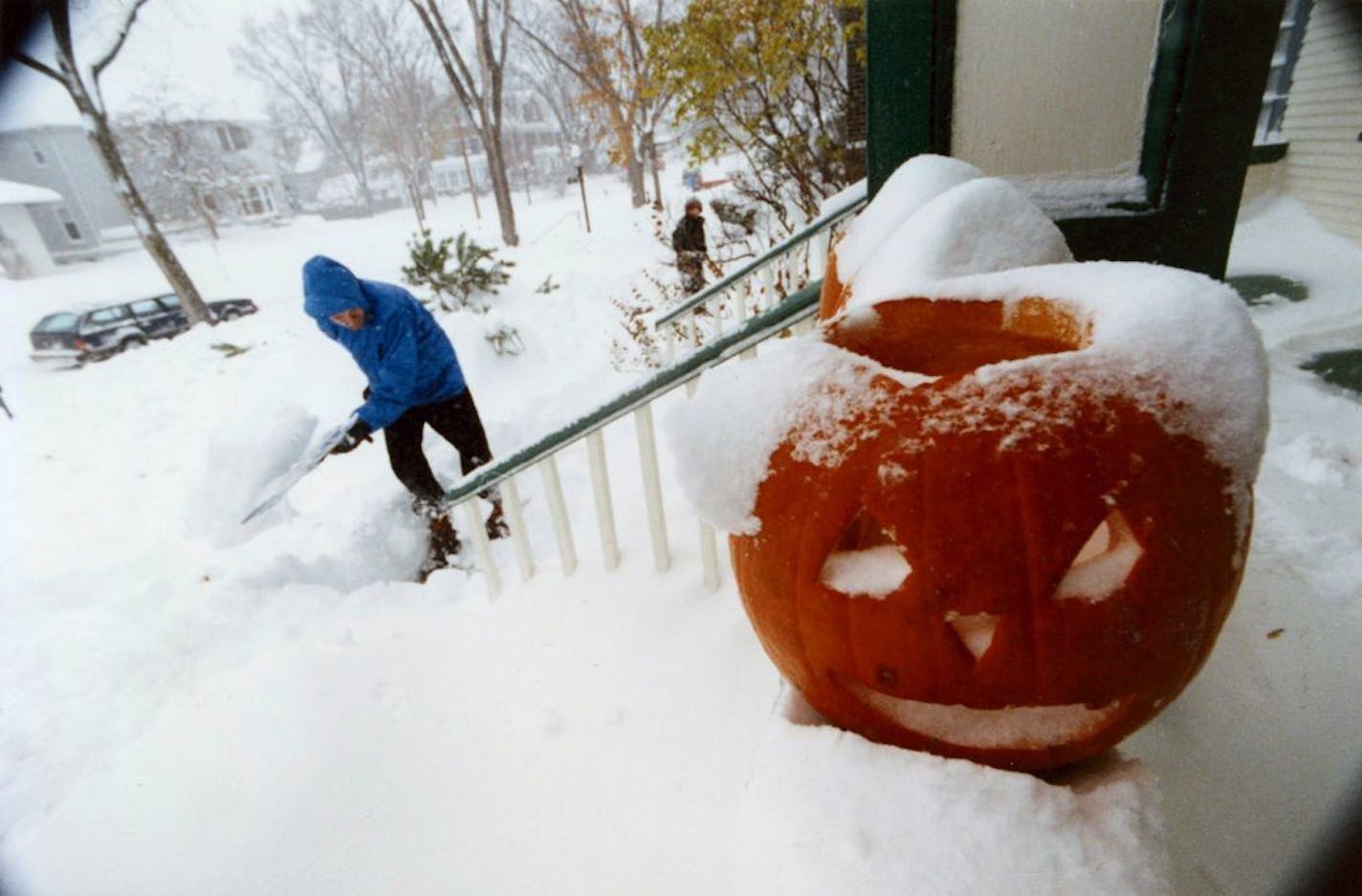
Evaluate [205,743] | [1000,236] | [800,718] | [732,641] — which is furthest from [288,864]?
[1000,236]

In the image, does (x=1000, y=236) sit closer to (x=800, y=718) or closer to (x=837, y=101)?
(x=800, y=718)

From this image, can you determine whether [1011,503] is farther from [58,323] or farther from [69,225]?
[69,225]

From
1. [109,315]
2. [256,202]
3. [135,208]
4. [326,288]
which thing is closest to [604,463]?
[326,288]

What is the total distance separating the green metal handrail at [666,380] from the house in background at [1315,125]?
17.2 feet

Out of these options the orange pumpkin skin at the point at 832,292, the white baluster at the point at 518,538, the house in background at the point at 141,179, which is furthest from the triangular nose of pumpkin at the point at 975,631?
the house in background at the point at 141,179

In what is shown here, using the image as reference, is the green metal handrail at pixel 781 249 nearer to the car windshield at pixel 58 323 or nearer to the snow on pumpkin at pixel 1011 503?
the snow on pumpkin at pixel 1011 503

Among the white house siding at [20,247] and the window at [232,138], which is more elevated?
the window at [232,138]

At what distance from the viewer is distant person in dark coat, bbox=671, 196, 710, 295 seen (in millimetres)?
7129

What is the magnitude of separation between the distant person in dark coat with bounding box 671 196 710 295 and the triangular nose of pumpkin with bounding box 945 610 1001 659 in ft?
21.0

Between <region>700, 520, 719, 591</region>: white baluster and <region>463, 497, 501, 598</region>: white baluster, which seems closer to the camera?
<region>700, 520, 719, 591</region>: white baluster

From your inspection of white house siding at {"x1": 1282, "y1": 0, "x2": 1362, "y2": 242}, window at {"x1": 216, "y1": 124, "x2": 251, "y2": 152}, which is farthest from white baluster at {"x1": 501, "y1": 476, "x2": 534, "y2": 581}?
window at {"x1": 216, "y1": 124, "x2": 251, "y2": 152}

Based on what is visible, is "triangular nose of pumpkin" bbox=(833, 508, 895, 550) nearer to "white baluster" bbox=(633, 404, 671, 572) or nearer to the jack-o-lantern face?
the jack-o-lantern face

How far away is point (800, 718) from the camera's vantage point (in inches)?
46.6

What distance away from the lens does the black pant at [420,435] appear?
402 cm
